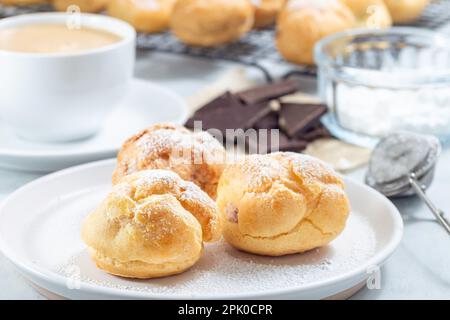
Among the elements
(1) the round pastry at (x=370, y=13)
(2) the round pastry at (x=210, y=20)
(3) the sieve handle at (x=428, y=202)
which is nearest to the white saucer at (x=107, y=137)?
(2) the round pastry at (x=210, y=20)

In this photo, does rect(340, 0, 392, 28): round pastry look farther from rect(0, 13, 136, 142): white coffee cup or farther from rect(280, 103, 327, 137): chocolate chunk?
rect(0, 13, 136, 142): white coffee cup

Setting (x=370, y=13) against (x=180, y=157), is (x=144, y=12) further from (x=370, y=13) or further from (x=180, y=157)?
(x=180, y=157)

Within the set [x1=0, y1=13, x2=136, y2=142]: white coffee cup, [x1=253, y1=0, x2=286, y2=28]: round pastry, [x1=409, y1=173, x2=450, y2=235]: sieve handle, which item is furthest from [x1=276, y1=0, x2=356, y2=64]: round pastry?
[x1=409, y1=173, x2=450, y2=235]: sieve handle

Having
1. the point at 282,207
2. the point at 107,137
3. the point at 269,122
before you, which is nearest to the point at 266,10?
the point at 269,122

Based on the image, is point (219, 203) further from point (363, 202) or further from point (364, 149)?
point (364, 149)

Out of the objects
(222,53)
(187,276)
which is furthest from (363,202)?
(222,53)

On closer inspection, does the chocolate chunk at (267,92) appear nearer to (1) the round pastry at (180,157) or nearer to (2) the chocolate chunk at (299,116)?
(2) the chocolate chunk at (299,116)
